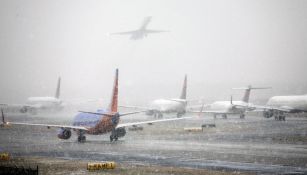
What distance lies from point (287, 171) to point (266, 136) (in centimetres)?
3028

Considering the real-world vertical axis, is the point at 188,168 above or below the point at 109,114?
below

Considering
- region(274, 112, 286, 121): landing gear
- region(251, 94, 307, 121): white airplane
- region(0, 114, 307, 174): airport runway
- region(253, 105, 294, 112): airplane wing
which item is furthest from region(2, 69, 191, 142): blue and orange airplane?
region(251, 94, 307, 121): white airplane

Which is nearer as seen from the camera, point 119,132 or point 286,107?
point 119,132

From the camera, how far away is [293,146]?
178ft

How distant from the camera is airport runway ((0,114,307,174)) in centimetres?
4139

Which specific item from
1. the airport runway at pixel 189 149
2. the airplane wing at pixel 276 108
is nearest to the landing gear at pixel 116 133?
the airport runway at pixel 189 149

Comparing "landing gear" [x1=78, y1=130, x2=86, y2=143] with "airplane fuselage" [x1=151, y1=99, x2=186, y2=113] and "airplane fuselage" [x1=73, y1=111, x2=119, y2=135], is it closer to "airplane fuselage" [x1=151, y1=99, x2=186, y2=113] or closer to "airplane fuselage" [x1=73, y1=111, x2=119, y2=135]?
"airplane fuselage" [x1=73, y1=111, x2=119, y2=135]

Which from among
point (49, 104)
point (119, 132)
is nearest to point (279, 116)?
point (119, 132)

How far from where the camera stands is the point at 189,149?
52.8 metres

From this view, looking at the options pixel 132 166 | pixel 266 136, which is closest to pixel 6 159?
pixel 132 166

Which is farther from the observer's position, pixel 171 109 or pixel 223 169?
pixel 171 109

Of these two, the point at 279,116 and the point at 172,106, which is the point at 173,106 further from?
the point at 279,116

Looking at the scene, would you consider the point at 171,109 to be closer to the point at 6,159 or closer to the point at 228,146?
the point at 228,146

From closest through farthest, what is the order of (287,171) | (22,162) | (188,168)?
(287,171) → (188,168) → (22,162)
